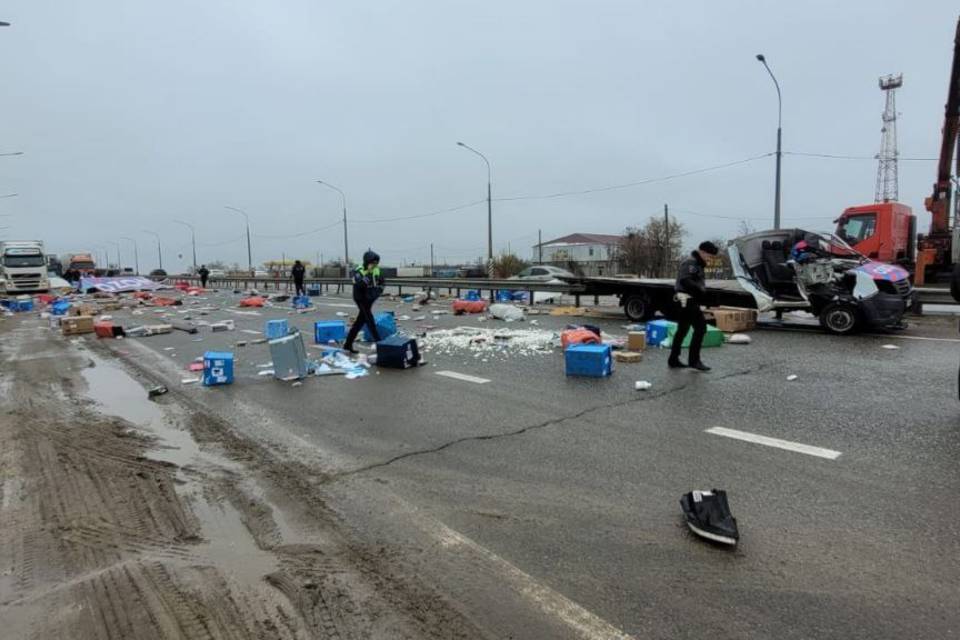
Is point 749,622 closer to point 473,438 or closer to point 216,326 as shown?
point 473,438

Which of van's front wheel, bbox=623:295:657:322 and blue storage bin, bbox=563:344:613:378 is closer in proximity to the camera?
blue storage bin, bbox=563:344:613:378

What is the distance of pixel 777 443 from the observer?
16.7 ft

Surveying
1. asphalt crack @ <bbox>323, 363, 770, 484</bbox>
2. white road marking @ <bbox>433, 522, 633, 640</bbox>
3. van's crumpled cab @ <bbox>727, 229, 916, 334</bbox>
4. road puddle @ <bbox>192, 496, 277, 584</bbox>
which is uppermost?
van's crumpled cab @ <bbox>727, 229, 916, 334</bbox>

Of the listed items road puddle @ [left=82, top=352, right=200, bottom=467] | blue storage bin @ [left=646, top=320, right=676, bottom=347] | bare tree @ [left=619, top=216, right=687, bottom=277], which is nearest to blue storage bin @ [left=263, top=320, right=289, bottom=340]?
road puddle @ [left=82, top=352, right=200, bottom=467]

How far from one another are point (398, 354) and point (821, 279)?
8160 mm

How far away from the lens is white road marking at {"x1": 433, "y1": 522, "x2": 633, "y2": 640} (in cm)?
262

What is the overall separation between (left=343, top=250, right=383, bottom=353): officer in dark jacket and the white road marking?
7.96m

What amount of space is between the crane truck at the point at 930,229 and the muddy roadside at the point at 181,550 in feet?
57.3

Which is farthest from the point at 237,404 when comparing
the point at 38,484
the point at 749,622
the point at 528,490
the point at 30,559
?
the point at 749,622

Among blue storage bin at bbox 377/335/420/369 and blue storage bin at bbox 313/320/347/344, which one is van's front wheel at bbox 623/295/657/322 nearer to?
blue storage bin at bbox 313/320/347/344

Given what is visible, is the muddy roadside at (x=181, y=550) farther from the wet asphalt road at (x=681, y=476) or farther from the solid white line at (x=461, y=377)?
the solid white line at (x=461, y=377)

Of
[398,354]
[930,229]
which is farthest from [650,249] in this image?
[398,354]

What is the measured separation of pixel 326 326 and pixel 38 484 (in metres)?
7.74

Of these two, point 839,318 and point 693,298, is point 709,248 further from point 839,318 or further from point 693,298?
point 839,318
